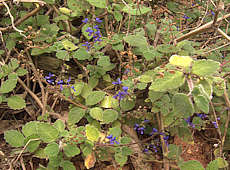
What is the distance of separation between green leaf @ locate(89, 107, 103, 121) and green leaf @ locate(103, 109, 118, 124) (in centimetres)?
2

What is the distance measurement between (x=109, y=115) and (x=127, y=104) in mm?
118

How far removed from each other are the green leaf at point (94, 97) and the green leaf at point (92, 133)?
0.21 m

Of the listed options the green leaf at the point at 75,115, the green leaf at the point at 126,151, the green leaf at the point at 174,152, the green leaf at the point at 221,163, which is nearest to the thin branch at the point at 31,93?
the green leaf at the point at 75,115

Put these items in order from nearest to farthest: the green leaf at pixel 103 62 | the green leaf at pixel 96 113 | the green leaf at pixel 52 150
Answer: the green leaf at pixel 52 150, the green leaf at pixel 96 113, the green leaf at pixel 103 62

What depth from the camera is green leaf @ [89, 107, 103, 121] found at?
1414 millimetres

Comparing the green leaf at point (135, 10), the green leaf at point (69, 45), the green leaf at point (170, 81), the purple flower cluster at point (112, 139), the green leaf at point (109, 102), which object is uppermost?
the green leaf at point (135, 10)

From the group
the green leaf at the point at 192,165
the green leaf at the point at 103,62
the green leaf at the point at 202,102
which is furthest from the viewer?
the green leaf at the point at 103,62

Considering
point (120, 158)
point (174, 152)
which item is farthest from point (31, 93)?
point (174, 152)

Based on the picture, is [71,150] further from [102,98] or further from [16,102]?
[16,102]

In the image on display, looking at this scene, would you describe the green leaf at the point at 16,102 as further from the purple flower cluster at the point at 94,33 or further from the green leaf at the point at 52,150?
the purple flower cluster at the point at 94,33

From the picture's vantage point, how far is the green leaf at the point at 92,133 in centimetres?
128

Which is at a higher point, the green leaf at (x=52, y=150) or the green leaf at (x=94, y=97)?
the green leaf at (x=94, y=97)

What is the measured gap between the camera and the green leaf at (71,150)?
4.07ft

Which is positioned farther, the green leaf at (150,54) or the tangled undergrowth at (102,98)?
the green leaf at (150,54)
